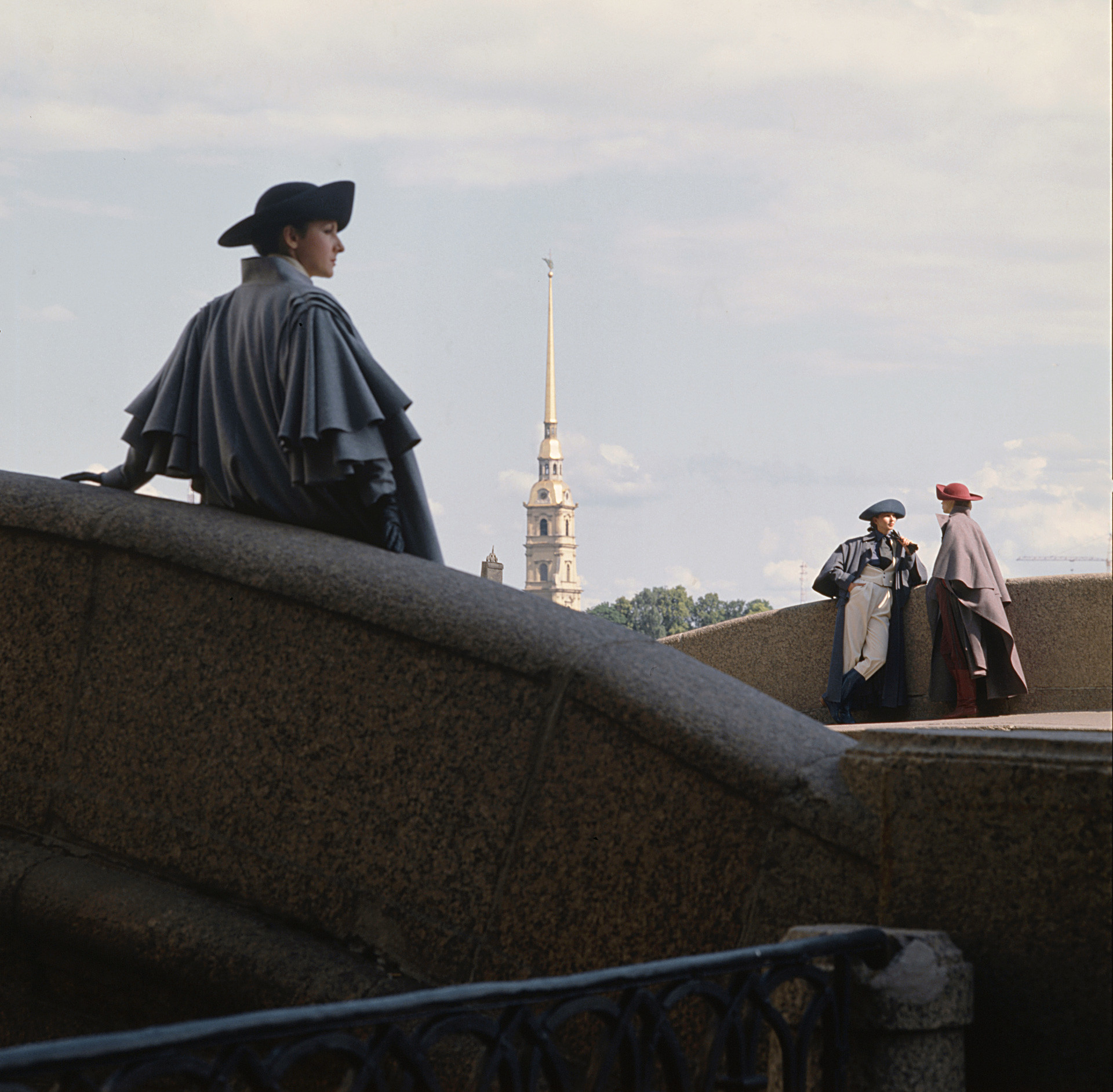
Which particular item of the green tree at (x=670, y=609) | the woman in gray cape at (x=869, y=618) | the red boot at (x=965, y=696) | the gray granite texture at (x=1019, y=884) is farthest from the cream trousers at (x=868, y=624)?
the green tree at (x=670, y=609)

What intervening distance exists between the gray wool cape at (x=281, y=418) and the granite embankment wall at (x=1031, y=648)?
15.5 ft

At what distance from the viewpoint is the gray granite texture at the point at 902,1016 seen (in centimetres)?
226

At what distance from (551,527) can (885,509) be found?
5097 inches

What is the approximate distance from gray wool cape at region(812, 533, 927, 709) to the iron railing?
7.25 metres

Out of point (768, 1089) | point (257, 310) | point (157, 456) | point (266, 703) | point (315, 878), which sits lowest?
point (768, 1089)

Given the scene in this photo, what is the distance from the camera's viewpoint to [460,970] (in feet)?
9.64

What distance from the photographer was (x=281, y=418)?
3.69 m

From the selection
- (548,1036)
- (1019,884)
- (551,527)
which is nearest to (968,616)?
(1019,884)

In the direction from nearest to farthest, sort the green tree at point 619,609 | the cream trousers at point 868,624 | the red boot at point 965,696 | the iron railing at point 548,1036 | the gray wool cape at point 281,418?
the iron railing at point 548,1036 < the gray wool cape at point 281,418 < the red boot at point 965,696 < the cream trousers at point 868,624 < the green tree at point 619,609

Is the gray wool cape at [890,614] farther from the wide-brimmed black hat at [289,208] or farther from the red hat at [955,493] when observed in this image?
the wide-brimmed black hat at [289,208]

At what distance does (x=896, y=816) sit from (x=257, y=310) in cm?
234

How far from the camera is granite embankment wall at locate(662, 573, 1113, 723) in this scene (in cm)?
896

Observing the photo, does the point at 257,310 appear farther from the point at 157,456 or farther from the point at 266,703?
the point at 266,703

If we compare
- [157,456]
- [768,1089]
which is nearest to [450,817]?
[768,1089]
